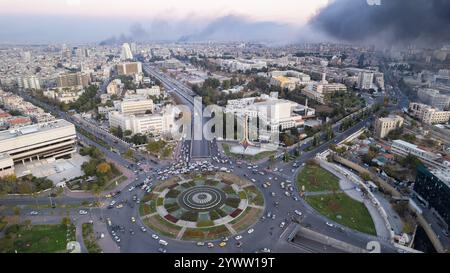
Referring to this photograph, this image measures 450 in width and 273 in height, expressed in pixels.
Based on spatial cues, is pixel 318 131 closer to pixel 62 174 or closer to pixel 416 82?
pixel 416 82

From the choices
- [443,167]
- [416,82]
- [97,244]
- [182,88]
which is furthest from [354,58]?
[97,244]

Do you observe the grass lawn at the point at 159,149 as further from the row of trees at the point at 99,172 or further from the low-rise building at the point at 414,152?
the low-rise building at the point at 414,152

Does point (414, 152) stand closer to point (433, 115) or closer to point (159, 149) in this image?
point (433, 115)

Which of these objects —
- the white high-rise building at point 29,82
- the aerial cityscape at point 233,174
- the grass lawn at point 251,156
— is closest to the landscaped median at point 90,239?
the aerial cityscape at point 233,174

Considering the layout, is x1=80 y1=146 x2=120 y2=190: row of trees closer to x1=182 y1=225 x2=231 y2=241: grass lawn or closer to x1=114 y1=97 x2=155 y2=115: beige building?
x1=182 y1=225 x2=231 y2=241: grass lawn

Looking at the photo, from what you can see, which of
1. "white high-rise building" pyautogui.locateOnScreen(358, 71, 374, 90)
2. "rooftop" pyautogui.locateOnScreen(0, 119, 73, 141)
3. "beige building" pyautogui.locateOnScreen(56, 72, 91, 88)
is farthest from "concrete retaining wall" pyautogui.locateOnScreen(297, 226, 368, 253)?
"beige building" pyautogui.locateOnScreen(56, 72, 91, 88)

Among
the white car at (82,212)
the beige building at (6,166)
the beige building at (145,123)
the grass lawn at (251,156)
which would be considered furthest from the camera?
the beige building at (145,123)
